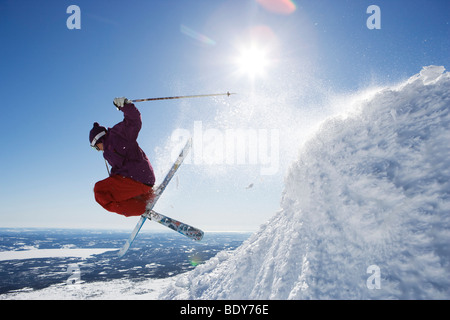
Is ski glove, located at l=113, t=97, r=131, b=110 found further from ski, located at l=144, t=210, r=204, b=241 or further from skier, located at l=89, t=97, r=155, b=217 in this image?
ski, located at l=144, t=210, r=204, b=241

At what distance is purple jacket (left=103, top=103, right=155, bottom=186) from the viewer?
3939mm

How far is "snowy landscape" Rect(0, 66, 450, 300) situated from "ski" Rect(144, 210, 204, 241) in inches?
74.3

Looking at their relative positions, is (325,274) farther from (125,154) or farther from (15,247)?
(15,247)

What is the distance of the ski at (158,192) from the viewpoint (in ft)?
16.9

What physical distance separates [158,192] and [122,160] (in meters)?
1.39

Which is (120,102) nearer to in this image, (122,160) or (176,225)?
(122,160)

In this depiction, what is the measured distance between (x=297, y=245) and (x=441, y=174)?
9.59 feet

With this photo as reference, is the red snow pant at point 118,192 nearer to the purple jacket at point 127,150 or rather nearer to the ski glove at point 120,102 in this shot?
the purple jacket at point 127,150

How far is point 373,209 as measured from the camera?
13.6ft

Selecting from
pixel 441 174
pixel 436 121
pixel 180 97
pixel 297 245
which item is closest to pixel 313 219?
pixel 297 245

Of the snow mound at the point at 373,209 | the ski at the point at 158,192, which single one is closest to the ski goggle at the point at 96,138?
the ski at the point at 158,192

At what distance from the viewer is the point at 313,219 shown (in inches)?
195

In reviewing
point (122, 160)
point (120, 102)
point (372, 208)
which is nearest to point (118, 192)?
point (122, 160)
